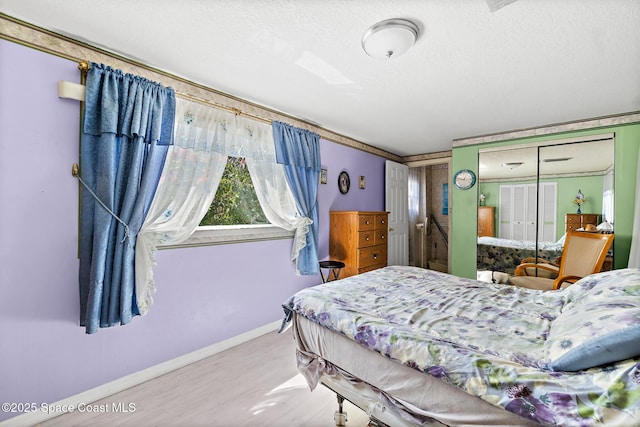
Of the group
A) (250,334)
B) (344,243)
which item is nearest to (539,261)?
(344,243)

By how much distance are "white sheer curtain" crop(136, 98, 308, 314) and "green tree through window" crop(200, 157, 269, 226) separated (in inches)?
6.1

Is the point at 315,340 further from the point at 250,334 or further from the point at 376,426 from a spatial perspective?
the point at 250,334

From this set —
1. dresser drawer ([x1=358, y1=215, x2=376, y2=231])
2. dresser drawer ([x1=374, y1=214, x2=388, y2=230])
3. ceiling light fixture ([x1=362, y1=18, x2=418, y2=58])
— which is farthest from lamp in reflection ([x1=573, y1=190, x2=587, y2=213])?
ceiling light fixture ([x1=362, y1=18, x2=418, y2=58])

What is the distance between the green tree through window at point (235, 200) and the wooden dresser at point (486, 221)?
3280mm

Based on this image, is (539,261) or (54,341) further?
(539,261)

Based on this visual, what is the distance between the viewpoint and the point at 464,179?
13.7 ft

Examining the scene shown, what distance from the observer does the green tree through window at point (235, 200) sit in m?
2.77

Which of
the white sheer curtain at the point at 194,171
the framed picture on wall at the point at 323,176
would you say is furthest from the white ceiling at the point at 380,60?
the framed picture on wall at the point at 323,176

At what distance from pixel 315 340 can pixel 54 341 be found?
1.75 meters

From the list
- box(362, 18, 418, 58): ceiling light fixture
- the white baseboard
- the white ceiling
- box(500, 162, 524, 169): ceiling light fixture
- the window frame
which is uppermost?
Result: the white ceiling

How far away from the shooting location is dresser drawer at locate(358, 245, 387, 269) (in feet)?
11.9

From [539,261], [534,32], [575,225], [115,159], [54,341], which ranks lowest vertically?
[54,341]

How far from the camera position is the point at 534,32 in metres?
1.67

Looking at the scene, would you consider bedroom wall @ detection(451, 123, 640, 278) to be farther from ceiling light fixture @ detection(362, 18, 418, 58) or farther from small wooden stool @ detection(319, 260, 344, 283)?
ceiling light fixture @ detection(362, 18, 418, 58)
